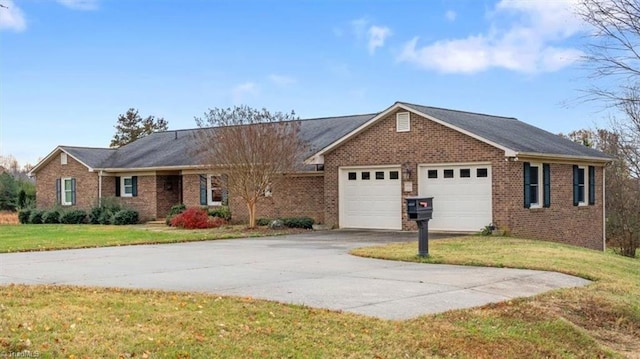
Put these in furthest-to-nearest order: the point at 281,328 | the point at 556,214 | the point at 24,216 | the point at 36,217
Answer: the point at 24,216, the point at 36,217, the point at 556,214, the point at 281,328

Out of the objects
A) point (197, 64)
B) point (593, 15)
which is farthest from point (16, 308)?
point (197, 64)

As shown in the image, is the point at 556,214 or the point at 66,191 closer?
the point at 556,214

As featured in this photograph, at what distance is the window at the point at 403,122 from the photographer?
941 inches

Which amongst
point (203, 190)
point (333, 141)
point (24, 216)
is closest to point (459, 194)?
point (333, 141)

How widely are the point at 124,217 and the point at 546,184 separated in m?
17.8

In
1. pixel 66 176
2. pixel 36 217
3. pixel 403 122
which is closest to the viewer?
pixel 403 122

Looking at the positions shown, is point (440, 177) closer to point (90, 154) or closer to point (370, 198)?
point (370, 198)

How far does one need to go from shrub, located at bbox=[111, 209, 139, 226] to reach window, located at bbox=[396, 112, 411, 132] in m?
13.6

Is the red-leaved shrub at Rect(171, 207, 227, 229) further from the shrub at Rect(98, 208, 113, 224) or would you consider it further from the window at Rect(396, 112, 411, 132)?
the window at Rect(396, 112, 411, 132)

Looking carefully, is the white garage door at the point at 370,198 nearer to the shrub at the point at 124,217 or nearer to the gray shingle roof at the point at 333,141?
the gray shingle roof at the point at 333,141

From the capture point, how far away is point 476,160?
22.5 meters

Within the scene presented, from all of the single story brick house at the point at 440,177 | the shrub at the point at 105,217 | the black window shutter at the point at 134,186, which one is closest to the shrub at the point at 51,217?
the shrub at the point at 105,217

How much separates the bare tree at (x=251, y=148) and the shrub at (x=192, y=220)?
1710 mm

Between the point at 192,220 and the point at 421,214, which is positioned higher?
the point at 421,214
